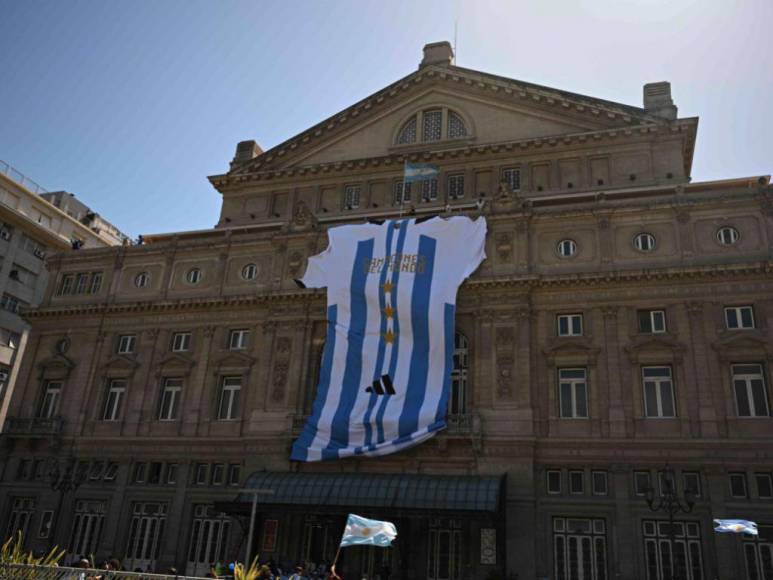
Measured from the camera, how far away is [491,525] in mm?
33750

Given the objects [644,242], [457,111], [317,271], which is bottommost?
[317,271]

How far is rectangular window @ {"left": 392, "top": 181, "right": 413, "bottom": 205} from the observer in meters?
46.8

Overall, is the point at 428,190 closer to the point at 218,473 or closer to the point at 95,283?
the point at 218,473

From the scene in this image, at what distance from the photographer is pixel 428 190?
4697 centimetres

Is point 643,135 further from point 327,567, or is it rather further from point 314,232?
point 327,567

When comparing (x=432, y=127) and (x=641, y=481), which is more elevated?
(x=432, y=127)

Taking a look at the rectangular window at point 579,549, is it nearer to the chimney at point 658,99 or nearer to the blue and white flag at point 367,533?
the blue and white flag at point 367,533

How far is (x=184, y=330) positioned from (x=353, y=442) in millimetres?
14388

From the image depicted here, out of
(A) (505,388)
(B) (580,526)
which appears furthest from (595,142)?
(B) (580,526)

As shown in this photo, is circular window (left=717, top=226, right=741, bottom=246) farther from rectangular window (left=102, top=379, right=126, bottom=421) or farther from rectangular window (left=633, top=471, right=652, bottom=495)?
rectangular window (left=102, top=379, right=126, bottom=421)

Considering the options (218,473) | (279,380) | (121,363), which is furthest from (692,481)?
(121,363)

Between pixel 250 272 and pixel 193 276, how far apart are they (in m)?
4.12

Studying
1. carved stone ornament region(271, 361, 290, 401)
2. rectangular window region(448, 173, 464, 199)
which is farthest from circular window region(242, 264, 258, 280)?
rectangular window region(448, 173, 464, 199)

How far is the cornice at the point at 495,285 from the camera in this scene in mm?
35469
